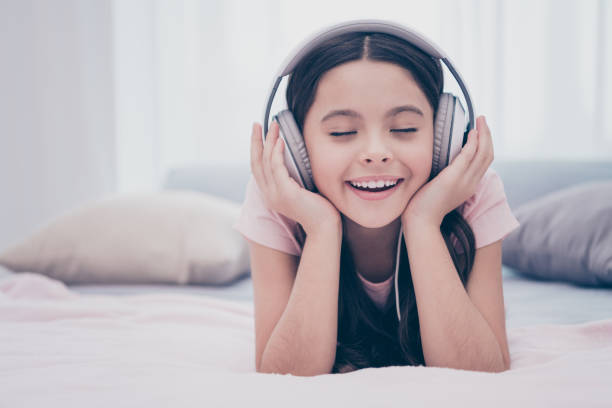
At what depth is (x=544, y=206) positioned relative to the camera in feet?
4.99

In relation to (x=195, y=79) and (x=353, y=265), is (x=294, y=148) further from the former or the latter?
(x=195, y=79)

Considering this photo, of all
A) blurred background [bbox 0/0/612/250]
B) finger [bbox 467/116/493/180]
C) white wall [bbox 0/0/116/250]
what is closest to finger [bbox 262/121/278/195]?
finger [bbox 467/116/493/180]

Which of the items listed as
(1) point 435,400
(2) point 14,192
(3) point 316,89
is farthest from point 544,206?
(2) point 14,192

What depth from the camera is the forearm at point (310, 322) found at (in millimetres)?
782

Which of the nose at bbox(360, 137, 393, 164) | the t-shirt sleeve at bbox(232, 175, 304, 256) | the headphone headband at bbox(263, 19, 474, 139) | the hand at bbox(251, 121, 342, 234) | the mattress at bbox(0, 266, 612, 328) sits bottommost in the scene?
the mattress at bbox(0, 266, 612, 328)

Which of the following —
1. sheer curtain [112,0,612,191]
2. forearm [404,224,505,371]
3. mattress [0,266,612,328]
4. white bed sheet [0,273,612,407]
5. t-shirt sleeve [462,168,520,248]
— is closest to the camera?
white bed sheet [0,273,612,407]

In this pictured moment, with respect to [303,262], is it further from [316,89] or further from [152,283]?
[152,283]

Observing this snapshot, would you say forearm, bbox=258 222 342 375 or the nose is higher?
the nose

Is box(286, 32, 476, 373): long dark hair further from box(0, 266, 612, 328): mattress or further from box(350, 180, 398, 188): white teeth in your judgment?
box(0, 266, 612, 328): mattress

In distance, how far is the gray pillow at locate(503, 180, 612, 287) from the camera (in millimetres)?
1322

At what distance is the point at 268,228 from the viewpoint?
922 millimetres

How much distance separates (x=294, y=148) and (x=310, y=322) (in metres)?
0.30

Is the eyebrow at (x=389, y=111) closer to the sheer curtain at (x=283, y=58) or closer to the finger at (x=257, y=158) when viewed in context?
the finger at (x=257, y=158)

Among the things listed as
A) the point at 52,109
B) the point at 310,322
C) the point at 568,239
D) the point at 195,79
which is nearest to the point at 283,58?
the point at 195,79
